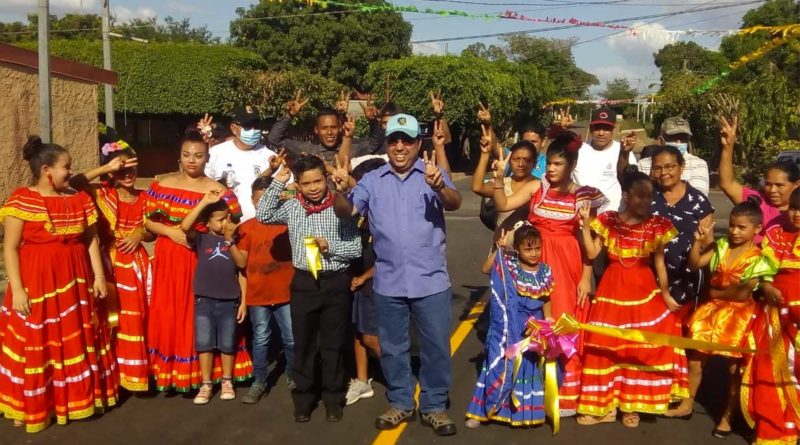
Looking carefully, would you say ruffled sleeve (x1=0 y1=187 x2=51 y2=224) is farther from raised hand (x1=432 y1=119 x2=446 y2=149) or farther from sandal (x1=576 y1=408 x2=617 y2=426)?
sandal (x1=576 y1=408 x2=617 y2=426)

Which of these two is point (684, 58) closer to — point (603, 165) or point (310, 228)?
point (603, 165)

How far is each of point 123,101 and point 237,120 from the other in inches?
904

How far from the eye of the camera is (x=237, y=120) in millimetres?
5984

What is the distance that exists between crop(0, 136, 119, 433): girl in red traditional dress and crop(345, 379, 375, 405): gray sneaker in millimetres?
1686

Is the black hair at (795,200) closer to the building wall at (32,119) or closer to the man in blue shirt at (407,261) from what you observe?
the man in blue shirt at (407,261)

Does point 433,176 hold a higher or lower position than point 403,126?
→ lower

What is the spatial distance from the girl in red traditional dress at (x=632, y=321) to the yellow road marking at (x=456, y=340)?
46.7 inches

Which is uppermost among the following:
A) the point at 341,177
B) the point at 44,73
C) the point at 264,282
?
the point at 44,73

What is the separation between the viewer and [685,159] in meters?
5.51

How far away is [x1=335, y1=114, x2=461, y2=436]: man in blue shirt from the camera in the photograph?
445cm

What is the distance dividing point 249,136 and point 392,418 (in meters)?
2.58

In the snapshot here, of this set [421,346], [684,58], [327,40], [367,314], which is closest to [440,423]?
[421,346]

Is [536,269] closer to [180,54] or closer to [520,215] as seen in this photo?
[520,215]

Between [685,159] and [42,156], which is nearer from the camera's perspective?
[42,156]
